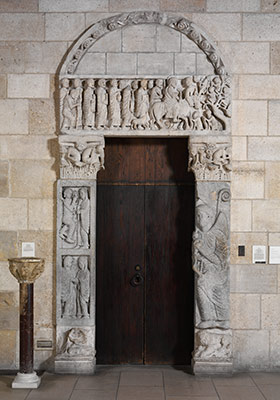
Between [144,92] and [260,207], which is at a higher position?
[144,92]

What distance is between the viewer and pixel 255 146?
5.22 meters

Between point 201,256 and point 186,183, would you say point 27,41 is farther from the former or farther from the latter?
point 201,256

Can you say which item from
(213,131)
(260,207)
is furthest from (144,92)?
(260,207)

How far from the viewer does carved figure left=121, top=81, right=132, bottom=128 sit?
5145 mm

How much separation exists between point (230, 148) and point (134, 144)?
1.03m

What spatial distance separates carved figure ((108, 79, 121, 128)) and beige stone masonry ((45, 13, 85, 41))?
2.17 ft

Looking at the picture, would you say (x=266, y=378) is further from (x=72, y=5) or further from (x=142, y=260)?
(x=72, y=5)

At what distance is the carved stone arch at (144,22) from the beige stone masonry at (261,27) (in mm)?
404

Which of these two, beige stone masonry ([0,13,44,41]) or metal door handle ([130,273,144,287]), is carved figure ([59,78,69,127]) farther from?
metal door handle ([130,273,144,287])

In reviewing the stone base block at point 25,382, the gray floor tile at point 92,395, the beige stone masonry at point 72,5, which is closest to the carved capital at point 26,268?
the stone base block at point 25,382

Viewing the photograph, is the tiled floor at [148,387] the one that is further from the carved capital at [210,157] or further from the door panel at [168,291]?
the carved capital at [210,157]

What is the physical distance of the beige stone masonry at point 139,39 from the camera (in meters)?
5.20

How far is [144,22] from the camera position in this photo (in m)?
5.18

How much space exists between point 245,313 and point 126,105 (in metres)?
2.44
